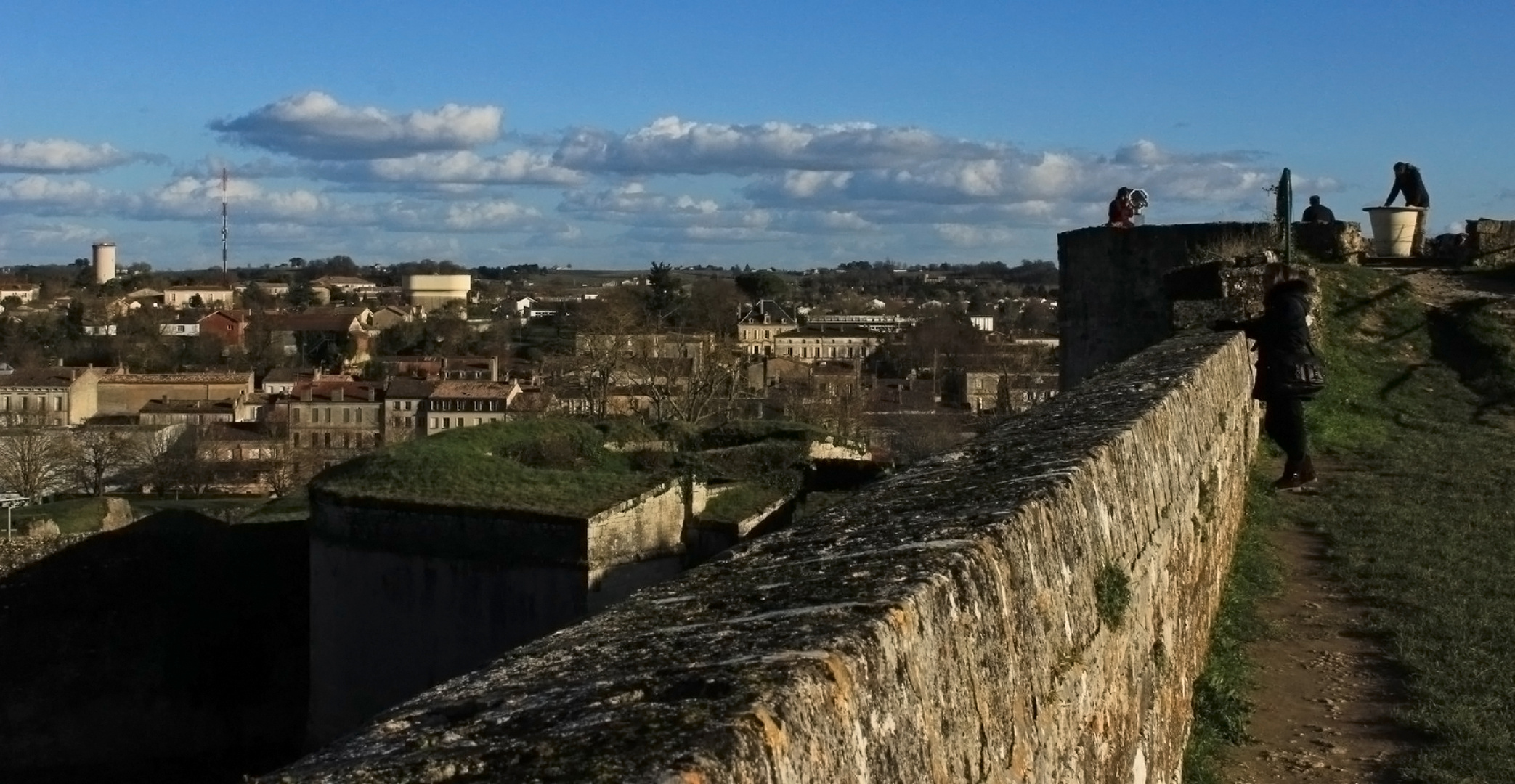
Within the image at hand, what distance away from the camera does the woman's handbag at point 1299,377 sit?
7.52 meters

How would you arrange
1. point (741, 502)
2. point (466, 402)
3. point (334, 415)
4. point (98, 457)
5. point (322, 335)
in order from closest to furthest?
point (741, 502)
point (98, 457)
point (466, 402)
point (334, 415)
point (322, 335)

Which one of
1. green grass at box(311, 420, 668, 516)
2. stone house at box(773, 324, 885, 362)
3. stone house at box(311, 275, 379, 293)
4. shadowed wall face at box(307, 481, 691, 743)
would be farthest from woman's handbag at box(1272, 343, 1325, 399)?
stone house at box(311, 275, 379, 293)

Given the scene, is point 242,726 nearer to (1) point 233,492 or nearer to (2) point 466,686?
(2) point 466,686

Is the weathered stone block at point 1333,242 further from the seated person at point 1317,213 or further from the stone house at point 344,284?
the stone house at point 344,284

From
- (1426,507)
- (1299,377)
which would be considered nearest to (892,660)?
(1299,377)

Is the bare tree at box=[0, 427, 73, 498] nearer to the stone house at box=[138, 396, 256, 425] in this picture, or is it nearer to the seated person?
the stone house at box=[138, 396, 256, 425]

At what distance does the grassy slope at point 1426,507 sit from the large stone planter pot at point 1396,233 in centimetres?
208

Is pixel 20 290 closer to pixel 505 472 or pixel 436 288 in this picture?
pixel 436 288

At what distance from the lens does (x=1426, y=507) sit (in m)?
8.03

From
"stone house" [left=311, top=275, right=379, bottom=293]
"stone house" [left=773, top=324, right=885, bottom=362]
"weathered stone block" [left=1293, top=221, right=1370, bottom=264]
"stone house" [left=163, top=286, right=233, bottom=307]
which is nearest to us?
"weathered stone block" [left=1293, top=221, right=1370, bottom=264]

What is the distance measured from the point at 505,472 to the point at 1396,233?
31.3 ft

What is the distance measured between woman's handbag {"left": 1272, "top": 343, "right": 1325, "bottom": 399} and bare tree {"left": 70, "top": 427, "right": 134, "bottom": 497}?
3546 cm

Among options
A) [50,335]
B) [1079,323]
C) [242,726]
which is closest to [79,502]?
[242,726]

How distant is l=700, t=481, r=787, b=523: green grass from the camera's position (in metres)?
15.0
